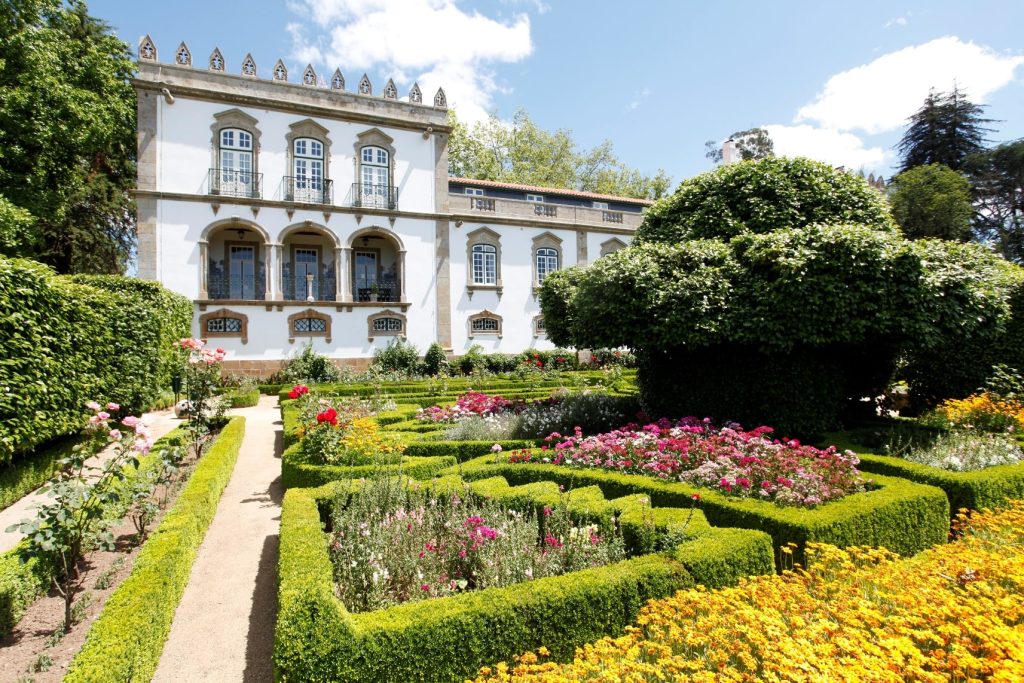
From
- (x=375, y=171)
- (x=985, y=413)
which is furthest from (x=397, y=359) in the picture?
(x=985, y=413)

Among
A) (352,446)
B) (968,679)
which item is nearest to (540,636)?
(968,679)

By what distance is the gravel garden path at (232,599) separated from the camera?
388 centimetres

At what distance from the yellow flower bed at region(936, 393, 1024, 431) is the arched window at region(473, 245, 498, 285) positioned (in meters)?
20.0

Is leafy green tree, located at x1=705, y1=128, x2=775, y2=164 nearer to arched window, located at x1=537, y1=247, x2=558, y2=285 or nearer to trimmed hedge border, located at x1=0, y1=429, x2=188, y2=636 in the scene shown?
arched window, located at x1=537, y1=247, x2=558, y2=285

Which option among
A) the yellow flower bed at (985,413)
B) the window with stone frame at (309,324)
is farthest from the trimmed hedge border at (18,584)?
the window with stone frame at (309,324)

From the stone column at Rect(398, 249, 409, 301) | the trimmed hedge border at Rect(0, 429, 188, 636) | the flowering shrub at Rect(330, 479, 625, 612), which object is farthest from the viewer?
the stone column at Rect(398, 249, 409, 301)

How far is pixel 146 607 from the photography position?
3.79m

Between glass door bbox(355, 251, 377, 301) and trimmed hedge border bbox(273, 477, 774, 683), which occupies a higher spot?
glass door bbox(355, 251, 377, 301)

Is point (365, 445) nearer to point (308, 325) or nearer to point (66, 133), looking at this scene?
point (308, 325)

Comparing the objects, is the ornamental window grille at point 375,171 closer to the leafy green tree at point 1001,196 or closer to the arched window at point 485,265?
the arched window at point 485,265

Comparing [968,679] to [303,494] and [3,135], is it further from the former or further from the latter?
[3,135]

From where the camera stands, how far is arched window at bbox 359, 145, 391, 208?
2448 centimetres

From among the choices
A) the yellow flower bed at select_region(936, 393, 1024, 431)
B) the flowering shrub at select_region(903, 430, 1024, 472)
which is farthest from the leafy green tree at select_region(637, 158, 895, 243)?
the flowering shrub at select_region(903, 430, 1024, 472)

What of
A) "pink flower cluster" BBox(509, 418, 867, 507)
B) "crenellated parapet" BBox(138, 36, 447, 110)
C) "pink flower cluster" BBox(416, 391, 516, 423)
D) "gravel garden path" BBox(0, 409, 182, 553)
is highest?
"crenellated parapet" BBox(138, 36, 447, 110)
